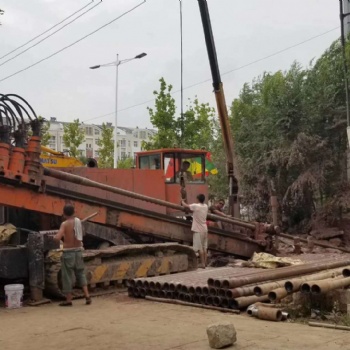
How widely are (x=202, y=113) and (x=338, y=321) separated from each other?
2386 centimetres

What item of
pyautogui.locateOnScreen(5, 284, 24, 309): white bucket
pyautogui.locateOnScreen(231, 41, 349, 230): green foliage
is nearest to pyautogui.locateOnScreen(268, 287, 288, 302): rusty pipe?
pyautogui.locateOnScreen(5, 284, 24, 309): white bucket

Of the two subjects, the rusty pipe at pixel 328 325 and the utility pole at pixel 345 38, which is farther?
the utility pole at pixel 345 38

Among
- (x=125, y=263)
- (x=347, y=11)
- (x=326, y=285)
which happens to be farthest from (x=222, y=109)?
(x=347, y=11)

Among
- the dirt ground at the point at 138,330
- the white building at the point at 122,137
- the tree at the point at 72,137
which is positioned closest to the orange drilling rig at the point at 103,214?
the dirt ground at the point at 138,330

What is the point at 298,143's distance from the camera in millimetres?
19891

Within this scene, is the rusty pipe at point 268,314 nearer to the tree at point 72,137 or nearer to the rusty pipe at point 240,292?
the rusty pipe at point 240,292

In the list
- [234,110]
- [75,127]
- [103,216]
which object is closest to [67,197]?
[103,216]

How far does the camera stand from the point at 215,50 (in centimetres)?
1444

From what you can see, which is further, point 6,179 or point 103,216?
point 103,216

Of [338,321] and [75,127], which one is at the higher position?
[75,127]

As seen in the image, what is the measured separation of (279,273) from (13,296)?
156 inches

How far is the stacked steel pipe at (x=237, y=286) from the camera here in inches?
303

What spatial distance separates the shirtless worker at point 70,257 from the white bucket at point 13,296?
617mm

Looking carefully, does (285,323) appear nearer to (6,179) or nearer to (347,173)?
(6,179)
